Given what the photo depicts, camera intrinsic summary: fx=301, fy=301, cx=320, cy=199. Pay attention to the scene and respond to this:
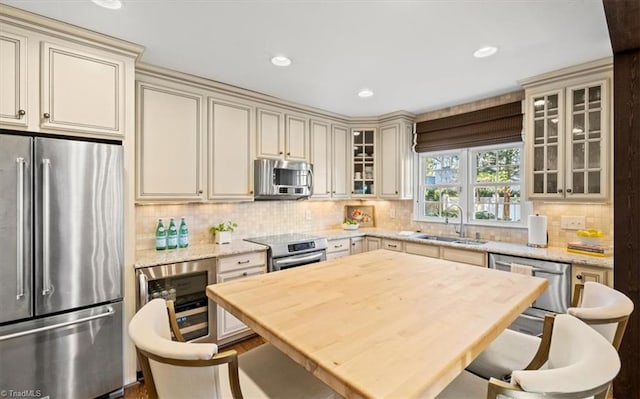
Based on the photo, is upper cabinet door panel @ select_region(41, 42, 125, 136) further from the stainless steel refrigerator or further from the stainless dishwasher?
the stainless dishwasher

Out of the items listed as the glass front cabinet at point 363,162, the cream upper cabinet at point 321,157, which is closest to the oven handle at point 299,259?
the cream upper cabinet at point 321,157

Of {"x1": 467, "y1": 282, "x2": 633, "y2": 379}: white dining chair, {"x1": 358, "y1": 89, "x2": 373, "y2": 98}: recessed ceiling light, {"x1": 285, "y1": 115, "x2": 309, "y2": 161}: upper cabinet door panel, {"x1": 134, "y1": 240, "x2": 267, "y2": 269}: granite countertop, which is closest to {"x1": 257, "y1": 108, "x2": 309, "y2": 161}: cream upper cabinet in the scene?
{"x1": 285, "y1": 115, "x2": 309, "y2": 161}: upper cabinet door panel

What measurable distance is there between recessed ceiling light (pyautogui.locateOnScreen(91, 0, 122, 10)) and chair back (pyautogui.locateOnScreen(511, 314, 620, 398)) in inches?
94.5

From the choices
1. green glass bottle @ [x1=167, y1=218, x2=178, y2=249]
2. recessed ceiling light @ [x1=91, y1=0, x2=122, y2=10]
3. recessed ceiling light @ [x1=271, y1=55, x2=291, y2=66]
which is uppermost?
recessed ceiling light @ [x1=271, y1=55, x2=291, y2=66]

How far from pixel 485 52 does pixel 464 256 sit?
185 centimetres

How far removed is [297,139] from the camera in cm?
363

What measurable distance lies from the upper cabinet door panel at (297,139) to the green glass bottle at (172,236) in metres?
1.42

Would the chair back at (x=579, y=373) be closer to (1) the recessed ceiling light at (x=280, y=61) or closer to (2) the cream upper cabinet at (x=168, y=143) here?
(1) the recessed ceiling light at (x=280, y=61)

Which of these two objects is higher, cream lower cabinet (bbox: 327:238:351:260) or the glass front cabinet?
the glass front cabinet

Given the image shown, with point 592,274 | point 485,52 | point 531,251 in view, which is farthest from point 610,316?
point 485,52

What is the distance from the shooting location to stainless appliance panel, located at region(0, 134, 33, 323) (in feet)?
5.40

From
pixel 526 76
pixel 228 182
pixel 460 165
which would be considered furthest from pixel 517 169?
pixel 228 182

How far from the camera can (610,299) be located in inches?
50.1

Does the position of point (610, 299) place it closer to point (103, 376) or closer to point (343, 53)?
point (343, 53)
